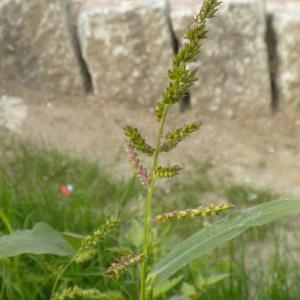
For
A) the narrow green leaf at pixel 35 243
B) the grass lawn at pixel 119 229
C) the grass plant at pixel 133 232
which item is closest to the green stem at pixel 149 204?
the grass plant at pixel 133 232

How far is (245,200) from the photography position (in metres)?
2.44

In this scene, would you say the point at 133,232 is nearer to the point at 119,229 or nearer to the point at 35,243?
the point at 119,229

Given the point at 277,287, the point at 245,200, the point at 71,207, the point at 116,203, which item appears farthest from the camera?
the point at 245,200

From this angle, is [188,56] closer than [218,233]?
Yes

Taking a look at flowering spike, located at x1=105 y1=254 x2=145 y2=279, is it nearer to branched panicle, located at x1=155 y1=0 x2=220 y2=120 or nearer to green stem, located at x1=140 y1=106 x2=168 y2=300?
green stem, located at x1=140 y1=106 x2=168 y2=300

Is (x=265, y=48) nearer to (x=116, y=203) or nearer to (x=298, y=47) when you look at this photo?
(x=298, y=47)

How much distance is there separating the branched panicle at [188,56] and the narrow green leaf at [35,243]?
45 cm

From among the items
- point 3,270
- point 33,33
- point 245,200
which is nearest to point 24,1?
point 33,33

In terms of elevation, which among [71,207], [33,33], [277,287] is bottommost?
[277,287]

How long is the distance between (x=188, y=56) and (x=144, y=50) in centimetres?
207

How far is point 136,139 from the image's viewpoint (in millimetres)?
806

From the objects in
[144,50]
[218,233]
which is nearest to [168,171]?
[218,233]

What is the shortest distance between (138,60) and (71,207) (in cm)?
95

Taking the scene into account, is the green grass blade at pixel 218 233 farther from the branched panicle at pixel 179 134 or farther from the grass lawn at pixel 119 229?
the grass lawn at pixel 119 229
